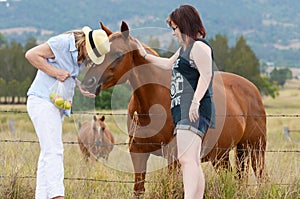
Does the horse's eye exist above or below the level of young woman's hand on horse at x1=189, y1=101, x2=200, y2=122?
above

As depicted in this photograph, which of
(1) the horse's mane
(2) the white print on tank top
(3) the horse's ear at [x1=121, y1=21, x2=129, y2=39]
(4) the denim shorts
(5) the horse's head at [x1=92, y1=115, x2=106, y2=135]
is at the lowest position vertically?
(5) the horse's head at [x1=92, y1=115, x2=106, y2=135]

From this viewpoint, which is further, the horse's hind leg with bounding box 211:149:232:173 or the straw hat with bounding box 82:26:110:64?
the horse's hind leg with bounding box 211:149:232:173

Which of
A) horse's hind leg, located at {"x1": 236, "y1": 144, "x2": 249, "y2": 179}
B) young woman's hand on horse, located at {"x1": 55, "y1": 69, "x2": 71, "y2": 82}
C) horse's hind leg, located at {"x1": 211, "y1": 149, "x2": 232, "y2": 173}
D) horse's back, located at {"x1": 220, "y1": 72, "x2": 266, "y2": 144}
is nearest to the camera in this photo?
young woman's hand on horse, located at {"x1": 55, "y1": 69, "x2": 71, "y2": 82}

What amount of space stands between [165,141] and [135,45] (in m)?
1.16

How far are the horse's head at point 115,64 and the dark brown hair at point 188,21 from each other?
937 mm

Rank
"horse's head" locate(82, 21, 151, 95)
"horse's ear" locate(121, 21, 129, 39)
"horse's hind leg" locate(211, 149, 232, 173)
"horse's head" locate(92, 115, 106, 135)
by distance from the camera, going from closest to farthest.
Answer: "horse's head" locate(82, 21, 151, 95)
"horse's ear" locate(121, 21, 129, 39)
"horse's hind leg" locate(211, 149, 232, 173)
"horse's head" locate(92, 115, 106, 135)

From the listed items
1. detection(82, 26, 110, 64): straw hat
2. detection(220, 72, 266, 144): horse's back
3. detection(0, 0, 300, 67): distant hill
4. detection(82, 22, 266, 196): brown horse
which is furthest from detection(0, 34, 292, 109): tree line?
detection(0, 0, 300, 67): distant hill

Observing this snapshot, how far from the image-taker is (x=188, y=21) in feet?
16.0

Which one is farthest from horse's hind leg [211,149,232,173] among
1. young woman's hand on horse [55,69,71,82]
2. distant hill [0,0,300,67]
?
distant hill [0,0,300,67]

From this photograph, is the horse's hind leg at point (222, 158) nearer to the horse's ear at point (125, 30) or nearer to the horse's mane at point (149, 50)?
the horse's mane at point (149, 50)

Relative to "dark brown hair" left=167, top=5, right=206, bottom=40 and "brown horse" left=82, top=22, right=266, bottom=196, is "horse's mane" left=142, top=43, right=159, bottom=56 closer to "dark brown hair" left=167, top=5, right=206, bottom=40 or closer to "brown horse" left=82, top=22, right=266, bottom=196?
"brown horse" left=82, top=22, right=266, bottom=196

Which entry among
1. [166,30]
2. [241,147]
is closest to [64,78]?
[166,30]

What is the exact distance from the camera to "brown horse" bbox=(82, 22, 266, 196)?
5.87 meters

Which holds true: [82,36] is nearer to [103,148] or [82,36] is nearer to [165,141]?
[165,141]
